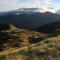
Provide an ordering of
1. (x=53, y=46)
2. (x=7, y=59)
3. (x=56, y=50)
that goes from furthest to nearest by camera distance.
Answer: (x=53, y=46) → (x=56, y=50) → (x=7, y=59)

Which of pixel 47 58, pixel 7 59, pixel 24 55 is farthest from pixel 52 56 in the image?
pixel 7 59

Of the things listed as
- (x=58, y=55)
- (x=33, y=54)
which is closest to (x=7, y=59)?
(x=33, y=54)

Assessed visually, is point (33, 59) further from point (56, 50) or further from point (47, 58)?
point (56, 50)

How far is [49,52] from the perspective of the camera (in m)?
29.4

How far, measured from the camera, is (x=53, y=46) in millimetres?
32312

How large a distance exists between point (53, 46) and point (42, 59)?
5.08 m

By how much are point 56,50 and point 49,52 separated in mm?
1260

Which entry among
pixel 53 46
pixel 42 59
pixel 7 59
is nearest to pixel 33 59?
pixel 42 59

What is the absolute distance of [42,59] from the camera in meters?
27.6

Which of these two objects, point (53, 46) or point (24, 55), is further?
point (53, 46)

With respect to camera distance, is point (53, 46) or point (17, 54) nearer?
point (17, 54)

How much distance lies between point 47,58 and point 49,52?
1.81 metres

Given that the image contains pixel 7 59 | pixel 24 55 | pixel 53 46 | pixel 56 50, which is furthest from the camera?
pixel 53 46

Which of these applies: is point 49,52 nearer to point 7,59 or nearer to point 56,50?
point 56,50
